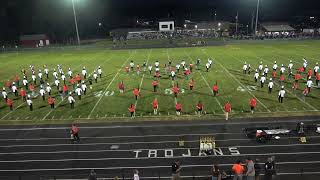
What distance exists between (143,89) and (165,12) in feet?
337

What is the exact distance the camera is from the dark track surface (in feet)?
45.4

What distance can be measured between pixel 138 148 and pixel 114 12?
11298cm

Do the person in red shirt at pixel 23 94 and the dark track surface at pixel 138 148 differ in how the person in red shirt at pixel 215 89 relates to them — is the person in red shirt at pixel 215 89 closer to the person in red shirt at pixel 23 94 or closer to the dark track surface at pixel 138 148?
the dark track surface at pixel 138 148

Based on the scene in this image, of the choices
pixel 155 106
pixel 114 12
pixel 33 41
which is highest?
pixel 114 12

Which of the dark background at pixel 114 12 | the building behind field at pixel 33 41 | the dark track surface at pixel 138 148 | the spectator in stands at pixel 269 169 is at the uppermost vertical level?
the dark background at pixel 114 12

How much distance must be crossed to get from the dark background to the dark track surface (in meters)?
78.7

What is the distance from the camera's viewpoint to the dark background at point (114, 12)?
9431cm

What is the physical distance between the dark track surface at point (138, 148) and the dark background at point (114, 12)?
78690mm

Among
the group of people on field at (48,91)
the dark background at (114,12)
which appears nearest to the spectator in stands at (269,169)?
the group of people on field at (48,91)

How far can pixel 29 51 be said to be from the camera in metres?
66.5

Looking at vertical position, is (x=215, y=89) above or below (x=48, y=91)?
above

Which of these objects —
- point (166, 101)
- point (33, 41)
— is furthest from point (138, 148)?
point (33, 41)

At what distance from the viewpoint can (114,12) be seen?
122m

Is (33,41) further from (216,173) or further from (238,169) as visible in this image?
(238,169)
